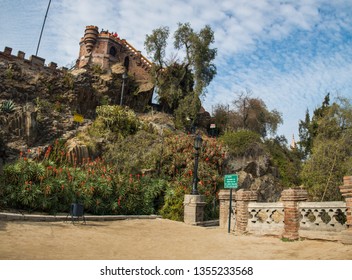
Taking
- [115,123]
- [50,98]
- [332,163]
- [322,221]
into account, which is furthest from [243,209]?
[50,98]

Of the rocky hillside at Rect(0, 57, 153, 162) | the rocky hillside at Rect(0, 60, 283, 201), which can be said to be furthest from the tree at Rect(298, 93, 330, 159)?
the rocky hillside at Rect(0, 57, 153, 162)

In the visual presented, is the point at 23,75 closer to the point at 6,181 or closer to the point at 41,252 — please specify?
the point at 6,181

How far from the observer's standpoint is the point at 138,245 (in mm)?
7820

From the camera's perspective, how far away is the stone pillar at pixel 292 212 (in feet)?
28.5

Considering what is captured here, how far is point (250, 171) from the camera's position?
79.1ft

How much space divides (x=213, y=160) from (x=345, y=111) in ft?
33.0

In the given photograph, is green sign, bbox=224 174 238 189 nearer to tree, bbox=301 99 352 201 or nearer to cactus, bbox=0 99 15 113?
tree, bbox=301 99 352 201

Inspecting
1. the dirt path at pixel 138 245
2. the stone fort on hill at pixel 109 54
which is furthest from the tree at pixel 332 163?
the stone fort on hill at pixel 109 54

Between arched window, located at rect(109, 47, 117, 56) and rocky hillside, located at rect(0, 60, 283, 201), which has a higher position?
arched window, located at rect(109, 47, 117, 56)

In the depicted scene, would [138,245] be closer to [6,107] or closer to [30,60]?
[6,107]

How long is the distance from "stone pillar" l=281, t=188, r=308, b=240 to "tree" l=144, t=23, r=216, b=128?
22.9 meters

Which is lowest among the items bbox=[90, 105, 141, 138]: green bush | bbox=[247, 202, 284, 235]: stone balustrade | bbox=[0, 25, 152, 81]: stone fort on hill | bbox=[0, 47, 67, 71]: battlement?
bbox=[247, 202, 284, 235]: stone balustrade

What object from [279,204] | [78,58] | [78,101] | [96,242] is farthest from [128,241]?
[78,58]

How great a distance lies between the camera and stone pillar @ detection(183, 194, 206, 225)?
1331 centimetres
